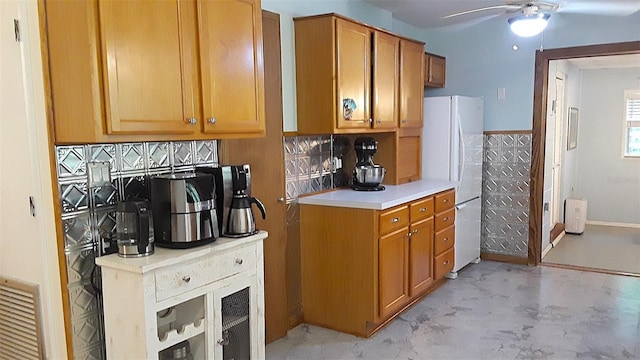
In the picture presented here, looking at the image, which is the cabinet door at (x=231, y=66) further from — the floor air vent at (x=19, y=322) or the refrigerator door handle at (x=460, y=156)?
the refrigerator door handle at (x=460, y=156)

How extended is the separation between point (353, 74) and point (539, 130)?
7.85 ft

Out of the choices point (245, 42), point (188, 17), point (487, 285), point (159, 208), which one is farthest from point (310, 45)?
point (487, 285)

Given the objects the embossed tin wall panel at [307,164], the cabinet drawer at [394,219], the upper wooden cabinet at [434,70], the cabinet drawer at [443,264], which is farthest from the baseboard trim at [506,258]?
the embossed tin wall panel at [307,164]

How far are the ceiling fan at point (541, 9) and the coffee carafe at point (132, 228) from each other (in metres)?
2.67

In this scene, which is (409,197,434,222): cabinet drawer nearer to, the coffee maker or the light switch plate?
the coffee maker

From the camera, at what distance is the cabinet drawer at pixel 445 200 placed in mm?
4070

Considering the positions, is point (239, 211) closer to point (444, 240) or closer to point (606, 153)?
point (444, 240)

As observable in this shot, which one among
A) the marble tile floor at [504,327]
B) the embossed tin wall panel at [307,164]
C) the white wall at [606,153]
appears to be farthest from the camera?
the white wall at [606,153]

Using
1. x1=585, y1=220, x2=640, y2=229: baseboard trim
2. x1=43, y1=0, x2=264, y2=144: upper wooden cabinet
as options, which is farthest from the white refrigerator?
x1=585, y1=220, x2=640, y2=229: baseboard trim

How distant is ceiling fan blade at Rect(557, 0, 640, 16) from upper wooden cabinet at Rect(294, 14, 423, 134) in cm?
180

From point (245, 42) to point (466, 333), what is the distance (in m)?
2.39

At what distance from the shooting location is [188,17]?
215 centimetres

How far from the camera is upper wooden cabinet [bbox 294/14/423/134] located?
324cm

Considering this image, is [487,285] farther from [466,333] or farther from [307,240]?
[307,240]
